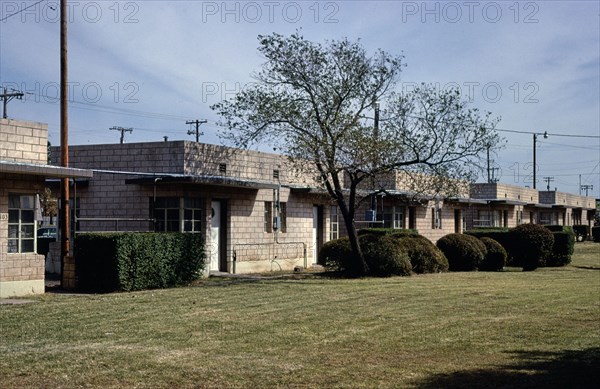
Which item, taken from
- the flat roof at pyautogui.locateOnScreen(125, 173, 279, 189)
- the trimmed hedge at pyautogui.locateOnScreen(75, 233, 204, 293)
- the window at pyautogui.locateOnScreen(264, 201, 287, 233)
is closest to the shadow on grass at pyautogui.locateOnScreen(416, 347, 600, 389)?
the trimmed hedge at pyautogui.locateOnScreen(75, 233, 204, 293)

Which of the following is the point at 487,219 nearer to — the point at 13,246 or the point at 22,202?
the point at 22,202

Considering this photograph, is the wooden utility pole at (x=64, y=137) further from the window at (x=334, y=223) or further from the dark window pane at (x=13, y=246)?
the window at (x=334, y=223)

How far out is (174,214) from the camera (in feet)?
76.7

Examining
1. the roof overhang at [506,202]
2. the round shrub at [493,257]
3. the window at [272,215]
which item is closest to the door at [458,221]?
the roof overhang at [506,202]

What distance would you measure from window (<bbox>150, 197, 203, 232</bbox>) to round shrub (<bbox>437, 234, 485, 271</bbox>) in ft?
37.6

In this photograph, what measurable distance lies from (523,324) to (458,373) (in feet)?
16.3

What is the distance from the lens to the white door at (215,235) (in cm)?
2497

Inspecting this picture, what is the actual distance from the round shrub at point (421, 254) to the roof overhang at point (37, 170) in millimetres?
12971

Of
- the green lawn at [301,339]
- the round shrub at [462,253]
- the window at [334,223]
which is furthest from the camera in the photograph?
the window at [334,223]

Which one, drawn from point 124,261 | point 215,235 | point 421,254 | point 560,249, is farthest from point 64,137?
point 560,249

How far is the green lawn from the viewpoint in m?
8.95

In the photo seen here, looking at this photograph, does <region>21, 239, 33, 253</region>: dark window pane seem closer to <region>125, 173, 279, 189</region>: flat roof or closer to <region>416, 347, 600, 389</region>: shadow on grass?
<region>125, 173, 279, 189</region>: flat roof

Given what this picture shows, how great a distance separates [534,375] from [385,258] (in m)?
16.4

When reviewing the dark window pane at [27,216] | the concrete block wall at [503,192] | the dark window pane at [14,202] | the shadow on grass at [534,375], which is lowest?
the shadow on grass at [534,375]
